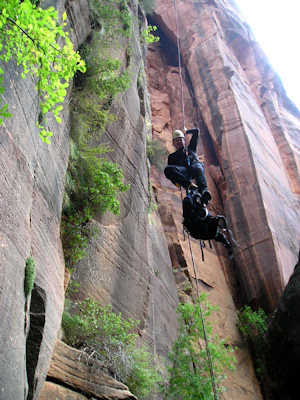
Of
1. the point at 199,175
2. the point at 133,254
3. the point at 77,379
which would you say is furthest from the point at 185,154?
the point at 77,379

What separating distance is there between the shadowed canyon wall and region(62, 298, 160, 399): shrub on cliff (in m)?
0.45

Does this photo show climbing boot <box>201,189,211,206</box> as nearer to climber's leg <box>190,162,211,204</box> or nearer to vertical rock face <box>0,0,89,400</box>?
climber's leg <box>190,162,211,204</box>

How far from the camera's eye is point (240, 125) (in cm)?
1755

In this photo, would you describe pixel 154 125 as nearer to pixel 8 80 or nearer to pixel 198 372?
pixel 198 372

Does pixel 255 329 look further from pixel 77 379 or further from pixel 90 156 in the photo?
pixel 77 379

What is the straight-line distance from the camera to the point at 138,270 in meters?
9.05

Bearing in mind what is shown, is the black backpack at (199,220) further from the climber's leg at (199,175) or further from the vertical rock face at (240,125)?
the vertical rock face at (240,125)

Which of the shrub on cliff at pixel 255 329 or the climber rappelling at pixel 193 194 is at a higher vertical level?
the climber rappelling at pixel 193 194

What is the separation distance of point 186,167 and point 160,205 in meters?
5.94

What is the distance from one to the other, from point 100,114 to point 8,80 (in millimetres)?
4195

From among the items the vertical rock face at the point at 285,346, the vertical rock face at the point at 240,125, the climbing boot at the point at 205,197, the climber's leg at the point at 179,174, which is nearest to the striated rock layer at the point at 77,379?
the climbing boot at the point at 205,197

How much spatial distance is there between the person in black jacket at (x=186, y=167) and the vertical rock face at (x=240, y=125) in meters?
6.36

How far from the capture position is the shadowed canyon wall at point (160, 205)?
4.91m

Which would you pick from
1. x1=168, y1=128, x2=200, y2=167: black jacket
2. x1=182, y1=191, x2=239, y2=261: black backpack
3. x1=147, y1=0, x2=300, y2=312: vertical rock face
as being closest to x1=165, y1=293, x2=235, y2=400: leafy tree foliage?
x1=182, y1=191, x2=239, y2=261: black backpack
